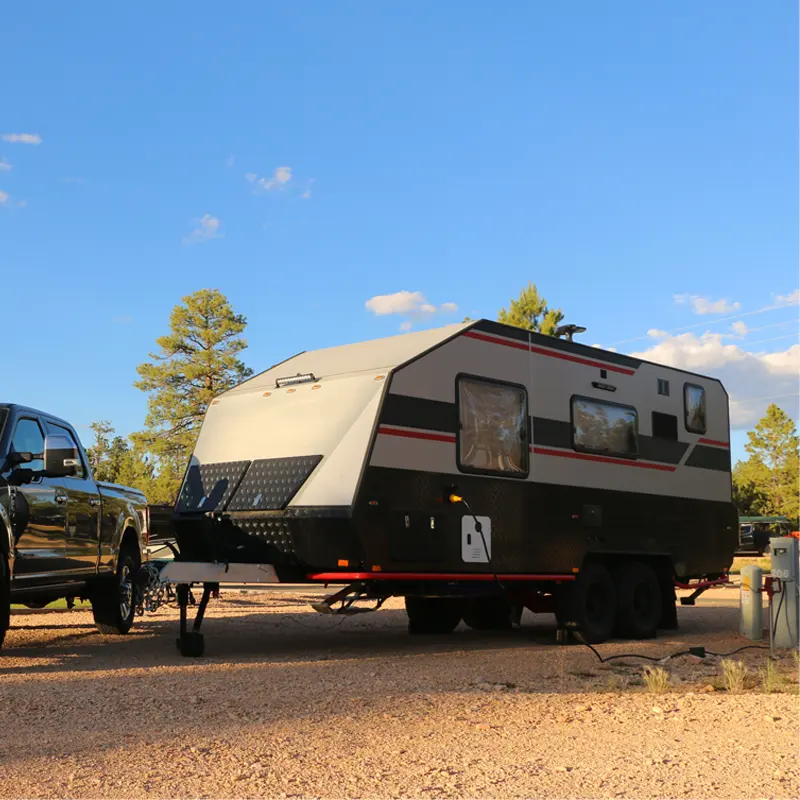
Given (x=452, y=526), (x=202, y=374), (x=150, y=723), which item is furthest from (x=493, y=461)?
(x=202, y=374)

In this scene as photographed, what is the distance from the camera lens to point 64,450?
29.6 ft

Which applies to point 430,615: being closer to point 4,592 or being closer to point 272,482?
point 272,482

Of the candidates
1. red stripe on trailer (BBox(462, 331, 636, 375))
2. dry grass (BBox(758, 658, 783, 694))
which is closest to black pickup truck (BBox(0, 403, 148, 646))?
red stripe on trailer (BBox(462, 331, 636, 375))

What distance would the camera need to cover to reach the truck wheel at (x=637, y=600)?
41.7ft

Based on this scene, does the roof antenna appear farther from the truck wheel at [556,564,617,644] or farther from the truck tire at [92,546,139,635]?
the truck tire at [92,546,139,635]

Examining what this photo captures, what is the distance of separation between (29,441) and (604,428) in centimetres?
662

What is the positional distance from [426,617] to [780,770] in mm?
8250

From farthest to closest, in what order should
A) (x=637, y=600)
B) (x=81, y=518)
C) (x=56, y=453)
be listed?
(x=637, y=600) → (x=81, y=518) → (x=56, y=453)

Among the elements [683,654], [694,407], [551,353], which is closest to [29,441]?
[551,353]

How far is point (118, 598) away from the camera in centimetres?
1206

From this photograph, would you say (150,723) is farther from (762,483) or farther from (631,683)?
(762,483)

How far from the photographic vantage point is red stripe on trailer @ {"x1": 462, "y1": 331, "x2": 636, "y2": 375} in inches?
440

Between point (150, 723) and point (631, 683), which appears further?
point (631, 683)

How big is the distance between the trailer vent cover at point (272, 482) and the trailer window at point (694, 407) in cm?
621
